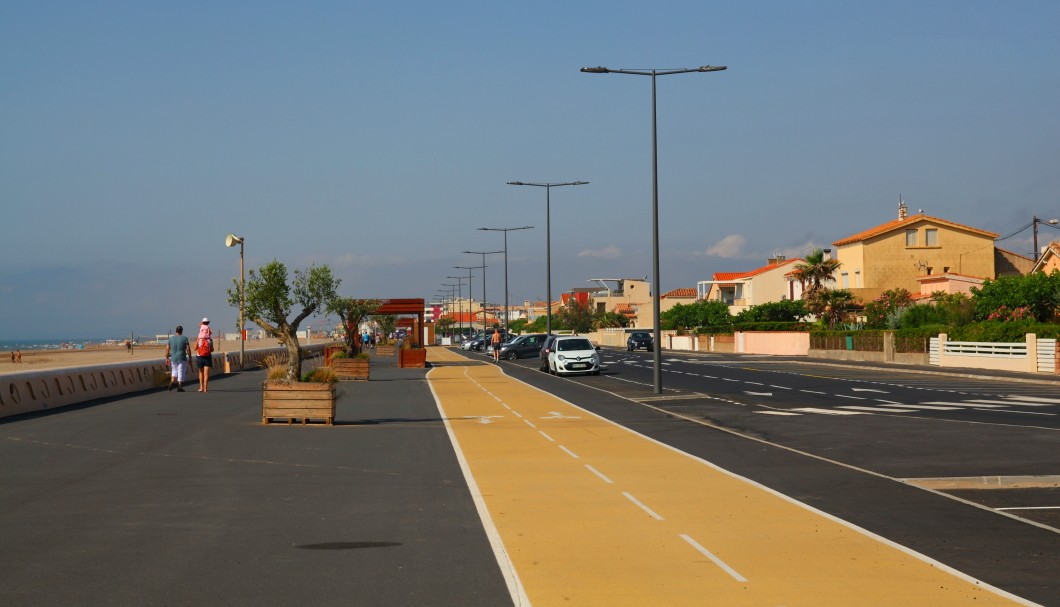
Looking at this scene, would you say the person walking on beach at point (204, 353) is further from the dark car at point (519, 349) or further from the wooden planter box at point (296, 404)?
the dark car at point (519, 349)

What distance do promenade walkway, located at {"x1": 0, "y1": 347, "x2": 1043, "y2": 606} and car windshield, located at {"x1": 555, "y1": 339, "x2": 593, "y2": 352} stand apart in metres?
26.9

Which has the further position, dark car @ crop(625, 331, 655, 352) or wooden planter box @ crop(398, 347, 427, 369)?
dark car @ crop(625, 331, 655, 352)

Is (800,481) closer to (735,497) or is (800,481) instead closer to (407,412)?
(735,497)

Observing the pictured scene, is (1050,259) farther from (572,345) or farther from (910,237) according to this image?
(572,345)

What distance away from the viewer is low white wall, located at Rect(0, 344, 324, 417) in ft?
78.8

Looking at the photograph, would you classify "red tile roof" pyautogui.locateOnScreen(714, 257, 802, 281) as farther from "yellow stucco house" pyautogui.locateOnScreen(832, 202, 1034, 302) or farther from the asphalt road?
the asphalt road

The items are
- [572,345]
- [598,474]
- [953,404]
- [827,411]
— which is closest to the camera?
[598,474]

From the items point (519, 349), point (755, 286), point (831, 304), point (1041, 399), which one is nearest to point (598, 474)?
point (1041, 399)

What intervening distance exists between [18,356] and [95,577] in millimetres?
75483

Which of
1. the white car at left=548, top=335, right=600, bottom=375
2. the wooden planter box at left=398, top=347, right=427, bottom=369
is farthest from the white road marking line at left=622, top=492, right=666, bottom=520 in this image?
the wooden planter box at left=398, top=347, right=427, bottom=369

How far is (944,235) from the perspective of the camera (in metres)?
85.5

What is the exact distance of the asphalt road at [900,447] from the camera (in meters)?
10.2

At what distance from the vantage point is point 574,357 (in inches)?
1793

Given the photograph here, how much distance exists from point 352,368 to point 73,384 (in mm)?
14956
